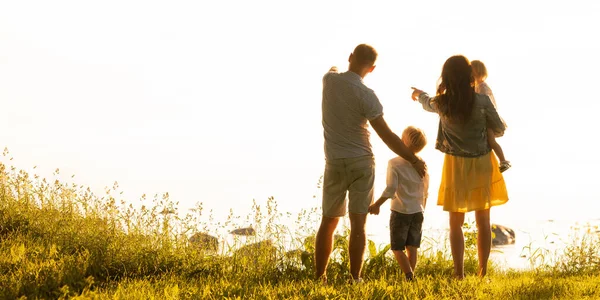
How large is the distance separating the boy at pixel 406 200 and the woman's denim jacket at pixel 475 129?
0.28 metres

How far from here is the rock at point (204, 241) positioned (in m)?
7.43

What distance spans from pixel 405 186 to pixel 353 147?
91 cm

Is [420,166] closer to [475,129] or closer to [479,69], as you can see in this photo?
[475,129]

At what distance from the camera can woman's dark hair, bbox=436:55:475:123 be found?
640 cm

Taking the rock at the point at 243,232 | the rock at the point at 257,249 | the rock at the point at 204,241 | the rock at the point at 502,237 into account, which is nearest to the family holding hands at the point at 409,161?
the rock at the point at 257,249

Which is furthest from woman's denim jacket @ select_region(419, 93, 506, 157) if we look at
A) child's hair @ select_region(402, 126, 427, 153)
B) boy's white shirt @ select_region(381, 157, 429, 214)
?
boy's white shirt @ select_region(381, 157, 429, 214)

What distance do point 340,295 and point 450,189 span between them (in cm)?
200

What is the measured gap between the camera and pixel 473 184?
6.65 meters

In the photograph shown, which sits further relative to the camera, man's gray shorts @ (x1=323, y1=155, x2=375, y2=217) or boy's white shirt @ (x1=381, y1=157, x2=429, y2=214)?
boy's white shirt @ (x1=381, y1=157, x2=429, y2=214)

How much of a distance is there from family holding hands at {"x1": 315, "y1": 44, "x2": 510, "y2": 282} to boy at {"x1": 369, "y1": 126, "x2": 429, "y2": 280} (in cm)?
1

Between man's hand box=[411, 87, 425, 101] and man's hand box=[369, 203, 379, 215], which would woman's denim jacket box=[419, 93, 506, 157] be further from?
man's hand box=[369, 203, 379, 215]

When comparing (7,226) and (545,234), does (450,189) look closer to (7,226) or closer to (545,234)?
(545,234)

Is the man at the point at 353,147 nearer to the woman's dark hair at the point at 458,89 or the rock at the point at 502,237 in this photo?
the woman's dark hair at the point at 458,89

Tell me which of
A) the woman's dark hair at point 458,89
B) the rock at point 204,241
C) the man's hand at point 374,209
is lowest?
the rock at point 204,241
